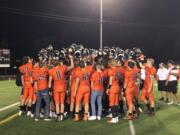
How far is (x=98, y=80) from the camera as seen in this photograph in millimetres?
15125

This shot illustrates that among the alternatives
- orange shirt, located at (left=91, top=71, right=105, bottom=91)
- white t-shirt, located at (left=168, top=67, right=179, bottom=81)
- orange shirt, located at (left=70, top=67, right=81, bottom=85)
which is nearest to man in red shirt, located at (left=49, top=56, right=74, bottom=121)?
orange shirt, located at (left=70, top=67, right=81, bottom=85)

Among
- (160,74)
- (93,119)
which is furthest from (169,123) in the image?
(160,74)

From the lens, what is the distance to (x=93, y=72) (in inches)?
595

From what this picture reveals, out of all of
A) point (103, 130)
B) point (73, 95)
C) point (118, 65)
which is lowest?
point (103, 130)

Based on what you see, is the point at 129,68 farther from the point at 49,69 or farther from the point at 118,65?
the point at 49,69

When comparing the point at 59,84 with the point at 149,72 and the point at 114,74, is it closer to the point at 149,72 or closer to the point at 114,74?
the point at 114,74

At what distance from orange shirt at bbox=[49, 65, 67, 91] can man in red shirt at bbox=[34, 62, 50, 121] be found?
0.37m

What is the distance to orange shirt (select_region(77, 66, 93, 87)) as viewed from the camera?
1486 centimetres

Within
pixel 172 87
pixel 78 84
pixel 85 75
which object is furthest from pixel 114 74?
pixel 172 87

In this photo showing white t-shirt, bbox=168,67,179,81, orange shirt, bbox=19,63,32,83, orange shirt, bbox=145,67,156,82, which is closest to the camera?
orange shirt, bbox=19,63,32,83

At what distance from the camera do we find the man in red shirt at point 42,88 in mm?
15109

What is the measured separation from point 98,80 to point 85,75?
525 mm

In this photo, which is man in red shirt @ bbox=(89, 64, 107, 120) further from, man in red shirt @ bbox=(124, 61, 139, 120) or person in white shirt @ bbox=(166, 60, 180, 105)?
person in white shirt @ bbox=(166, 60, 180, 105)

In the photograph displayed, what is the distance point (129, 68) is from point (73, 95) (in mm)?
2082
